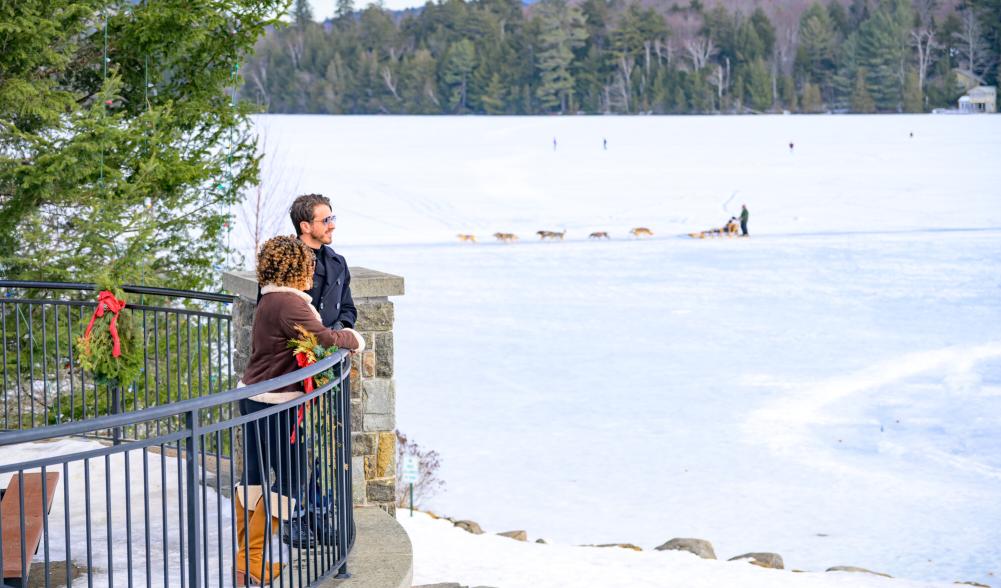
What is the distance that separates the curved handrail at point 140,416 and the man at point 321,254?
1.14 m

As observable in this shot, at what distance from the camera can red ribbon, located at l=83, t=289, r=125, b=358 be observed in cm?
654

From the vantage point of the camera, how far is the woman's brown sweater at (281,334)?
215 inches

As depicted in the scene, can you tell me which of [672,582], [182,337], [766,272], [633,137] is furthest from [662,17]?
[672,582]

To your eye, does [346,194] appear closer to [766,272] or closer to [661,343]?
[766,272]

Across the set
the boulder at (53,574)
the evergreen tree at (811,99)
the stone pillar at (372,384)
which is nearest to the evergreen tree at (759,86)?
the evergreen tree at (811,99)

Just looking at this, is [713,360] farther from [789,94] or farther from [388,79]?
[388,79]

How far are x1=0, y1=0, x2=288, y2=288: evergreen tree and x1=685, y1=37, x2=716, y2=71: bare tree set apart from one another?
104092mm

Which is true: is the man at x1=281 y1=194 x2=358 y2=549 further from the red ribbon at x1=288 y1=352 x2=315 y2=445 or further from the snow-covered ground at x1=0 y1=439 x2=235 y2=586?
the snow-covered ground at x1=0 y1=439 x2=235 y2=586

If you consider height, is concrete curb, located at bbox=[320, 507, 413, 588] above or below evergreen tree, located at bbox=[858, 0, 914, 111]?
below

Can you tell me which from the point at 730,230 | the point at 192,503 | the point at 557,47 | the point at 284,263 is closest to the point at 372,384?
the point at 284,263

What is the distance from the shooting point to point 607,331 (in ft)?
98.2

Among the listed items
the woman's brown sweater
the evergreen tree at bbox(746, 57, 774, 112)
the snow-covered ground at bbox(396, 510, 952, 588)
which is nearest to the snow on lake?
the snow-covered ground at bbox(396, 510, 952, 588)

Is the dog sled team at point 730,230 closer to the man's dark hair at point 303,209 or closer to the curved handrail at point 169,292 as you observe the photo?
the curved handrail at point 169,292

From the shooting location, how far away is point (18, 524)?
5.16 meters
